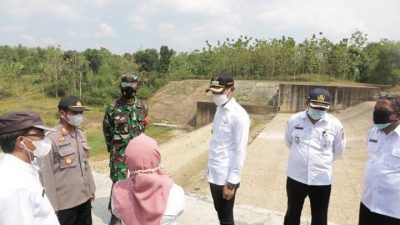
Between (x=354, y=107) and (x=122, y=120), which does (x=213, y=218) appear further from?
(x=354, y=107)

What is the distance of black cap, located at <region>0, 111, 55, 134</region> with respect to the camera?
62.4 inches

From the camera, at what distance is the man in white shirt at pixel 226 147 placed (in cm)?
269

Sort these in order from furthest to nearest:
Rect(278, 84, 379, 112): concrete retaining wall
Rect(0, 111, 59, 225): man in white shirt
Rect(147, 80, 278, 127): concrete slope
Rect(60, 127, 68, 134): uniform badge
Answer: Rect(147, 80, 278, 127): concrete slope < Rect(278, 84, 379, 112): concrete retaining wall < Rect(60, 127, 68, 134): uniform badge < Rect(0, 111, 59, 225): man in white shirt

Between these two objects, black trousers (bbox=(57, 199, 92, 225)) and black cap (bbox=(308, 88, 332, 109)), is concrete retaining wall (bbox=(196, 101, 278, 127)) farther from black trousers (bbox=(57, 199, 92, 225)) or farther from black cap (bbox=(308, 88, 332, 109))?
black trousers (bbox=(57, 199, 92, 225))

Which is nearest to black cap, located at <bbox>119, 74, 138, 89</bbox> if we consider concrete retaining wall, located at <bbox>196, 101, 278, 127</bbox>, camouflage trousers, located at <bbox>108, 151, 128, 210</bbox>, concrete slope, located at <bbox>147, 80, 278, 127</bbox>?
camouflage trousers, located at <bbox>108, 151, 128, 210</bbox>

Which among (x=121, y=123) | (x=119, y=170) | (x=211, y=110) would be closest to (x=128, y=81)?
(x=121, y=123)

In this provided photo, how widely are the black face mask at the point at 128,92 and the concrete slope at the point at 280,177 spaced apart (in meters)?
2.99

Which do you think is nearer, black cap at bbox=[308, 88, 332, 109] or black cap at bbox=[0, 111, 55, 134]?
black cap at bbox=[0, 111, 55, 134]

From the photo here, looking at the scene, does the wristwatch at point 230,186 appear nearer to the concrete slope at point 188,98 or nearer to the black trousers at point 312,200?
the black trousers at point 312,200

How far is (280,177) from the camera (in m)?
7.60

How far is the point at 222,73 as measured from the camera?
2859mm

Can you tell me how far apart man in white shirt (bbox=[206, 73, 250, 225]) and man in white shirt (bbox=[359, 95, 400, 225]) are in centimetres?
96

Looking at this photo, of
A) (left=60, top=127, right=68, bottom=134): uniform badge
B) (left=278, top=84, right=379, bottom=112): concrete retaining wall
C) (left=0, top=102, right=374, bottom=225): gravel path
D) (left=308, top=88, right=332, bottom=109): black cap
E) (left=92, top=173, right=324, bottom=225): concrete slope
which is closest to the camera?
(left=60, top=127, right=68, bottom=134): uniform badge

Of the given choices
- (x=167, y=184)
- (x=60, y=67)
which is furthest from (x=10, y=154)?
(x=60, y=67)
